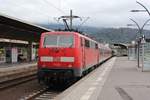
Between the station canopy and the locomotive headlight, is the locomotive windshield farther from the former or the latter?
the station canopy

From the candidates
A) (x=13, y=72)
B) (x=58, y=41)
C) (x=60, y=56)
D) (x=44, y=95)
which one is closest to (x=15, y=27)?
(x=13, y=72)

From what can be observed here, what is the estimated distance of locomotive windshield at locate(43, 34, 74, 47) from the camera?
22375mm

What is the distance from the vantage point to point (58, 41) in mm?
22516

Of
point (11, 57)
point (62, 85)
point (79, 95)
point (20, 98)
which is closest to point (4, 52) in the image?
point (11, 57)

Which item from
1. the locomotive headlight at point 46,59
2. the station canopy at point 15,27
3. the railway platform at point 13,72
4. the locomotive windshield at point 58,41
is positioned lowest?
the railway platform at point 13,72

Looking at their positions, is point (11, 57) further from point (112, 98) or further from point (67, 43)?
point (112, 98)

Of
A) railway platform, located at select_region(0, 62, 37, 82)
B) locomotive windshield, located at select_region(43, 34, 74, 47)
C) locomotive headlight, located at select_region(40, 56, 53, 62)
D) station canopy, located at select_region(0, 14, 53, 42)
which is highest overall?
station canopy, located at select_region(0, 14, 53, 42)

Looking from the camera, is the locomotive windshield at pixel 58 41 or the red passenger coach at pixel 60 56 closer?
the red passenger coach at pixel 60 56

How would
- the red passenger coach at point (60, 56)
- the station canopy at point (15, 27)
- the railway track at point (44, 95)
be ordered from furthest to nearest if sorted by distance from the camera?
1. the station canopy at point (15, 27)
2. the red passenger coach at point (60, 56)
3. the railway track at point (44, 95)

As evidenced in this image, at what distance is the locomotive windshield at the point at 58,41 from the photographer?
22375 millimetres

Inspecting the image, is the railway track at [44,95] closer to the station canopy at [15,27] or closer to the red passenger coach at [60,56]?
the red passenger coach at [60,56]

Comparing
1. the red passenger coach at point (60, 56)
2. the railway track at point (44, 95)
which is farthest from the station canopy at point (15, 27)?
the railway track at point (44, 95)

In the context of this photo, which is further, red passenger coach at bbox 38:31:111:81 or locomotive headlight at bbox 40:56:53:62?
locomotive headlight at bbox 40:56:53:62

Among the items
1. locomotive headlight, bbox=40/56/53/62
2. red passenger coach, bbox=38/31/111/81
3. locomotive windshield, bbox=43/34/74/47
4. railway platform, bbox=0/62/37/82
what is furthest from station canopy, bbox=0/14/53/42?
locomotive headlight, bbox=40/56/53/62
